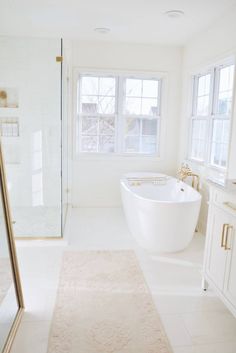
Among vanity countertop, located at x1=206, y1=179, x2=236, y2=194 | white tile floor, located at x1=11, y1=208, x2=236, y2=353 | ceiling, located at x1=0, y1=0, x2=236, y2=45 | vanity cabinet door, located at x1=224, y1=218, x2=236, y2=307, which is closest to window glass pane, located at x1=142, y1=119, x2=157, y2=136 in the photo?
ceiling, located at x1=0, y1=0, x2=236, y2=45

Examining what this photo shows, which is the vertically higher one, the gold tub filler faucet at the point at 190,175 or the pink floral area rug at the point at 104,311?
the gold tub filler faucet at the point at 190,175

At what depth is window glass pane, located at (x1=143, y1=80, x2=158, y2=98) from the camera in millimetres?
5038

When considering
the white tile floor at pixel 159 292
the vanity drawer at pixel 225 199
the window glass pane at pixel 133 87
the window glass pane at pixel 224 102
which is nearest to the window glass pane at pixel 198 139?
the window glass pane at pixel 224 102

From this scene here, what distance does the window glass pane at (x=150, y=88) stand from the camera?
16.5 ft

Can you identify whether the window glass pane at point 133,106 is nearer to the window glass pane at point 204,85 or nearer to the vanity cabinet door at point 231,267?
the window glass pane at point 204,85

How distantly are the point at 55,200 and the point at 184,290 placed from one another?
92.5 inches

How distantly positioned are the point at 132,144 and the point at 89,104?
0.96 meters

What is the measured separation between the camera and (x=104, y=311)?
232 centimetres

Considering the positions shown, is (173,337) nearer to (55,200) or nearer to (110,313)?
(110,313)

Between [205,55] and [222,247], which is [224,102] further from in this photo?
[222,247]

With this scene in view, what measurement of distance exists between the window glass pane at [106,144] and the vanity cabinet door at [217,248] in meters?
2.90

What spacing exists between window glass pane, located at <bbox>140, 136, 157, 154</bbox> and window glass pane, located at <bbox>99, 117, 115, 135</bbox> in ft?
1.80

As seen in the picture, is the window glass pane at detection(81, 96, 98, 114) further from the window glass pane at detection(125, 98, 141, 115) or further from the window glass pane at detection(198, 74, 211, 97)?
the window glass pane at detection(198, 74, 211, 97)

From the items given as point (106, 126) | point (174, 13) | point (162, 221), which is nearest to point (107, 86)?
point (106, 126)
